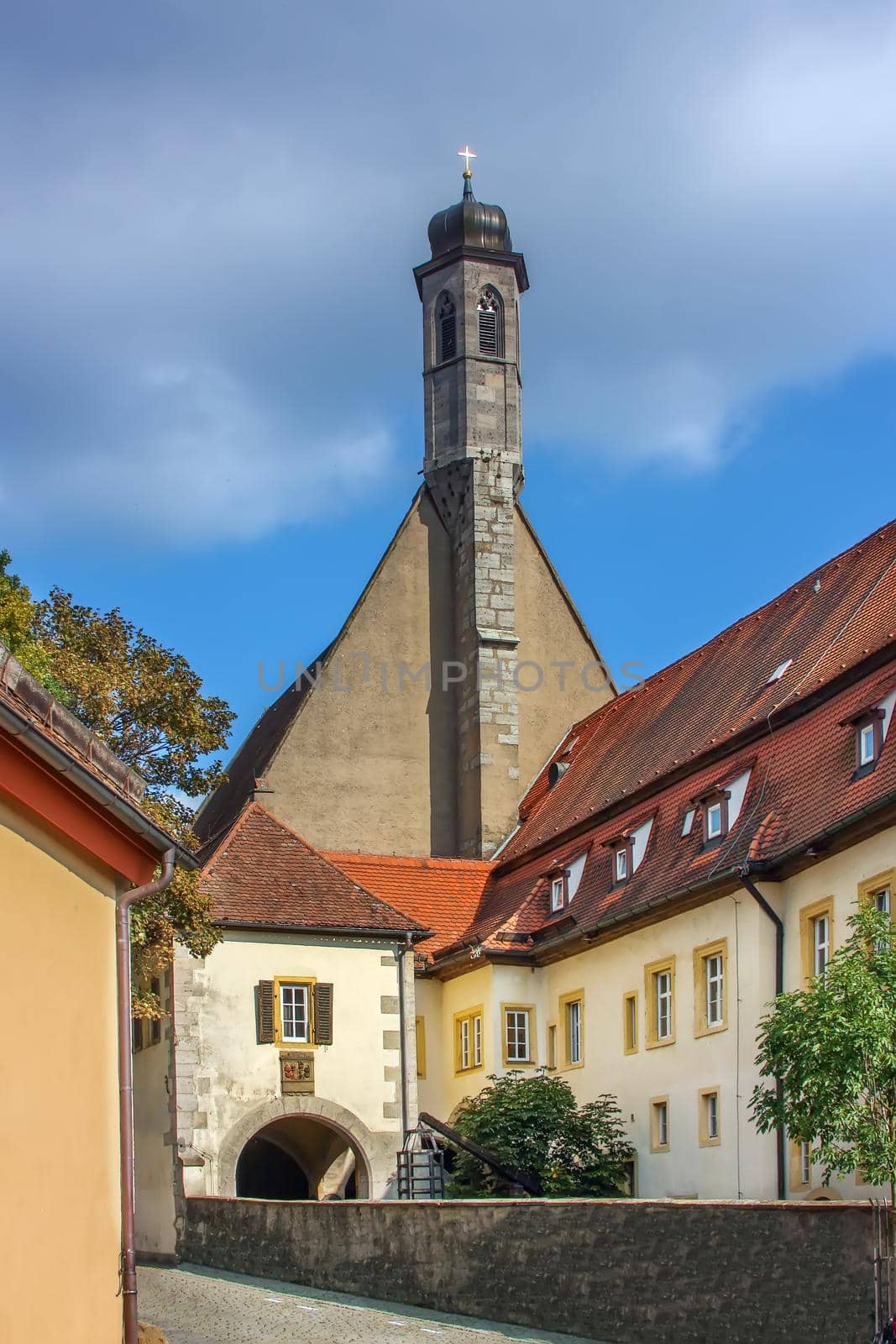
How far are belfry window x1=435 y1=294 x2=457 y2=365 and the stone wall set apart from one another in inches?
936

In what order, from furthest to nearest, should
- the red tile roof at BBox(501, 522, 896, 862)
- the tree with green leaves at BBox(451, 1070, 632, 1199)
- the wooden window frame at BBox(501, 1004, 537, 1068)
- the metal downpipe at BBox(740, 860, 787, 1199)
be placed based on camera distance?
the wooden window frame at BBox(501, 1004, 537, 1068) < the red tile roof at BBox(501, 522, 896, 862) < the tree with green leaves at BBox(451, 1070, 632, 1199) < the metal downpipe at BBox(740, 860, 787, 1199)

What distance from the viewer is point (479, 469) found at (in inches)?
1710

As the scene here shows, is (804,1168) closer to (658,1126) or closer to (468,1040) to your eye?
(658,1126)

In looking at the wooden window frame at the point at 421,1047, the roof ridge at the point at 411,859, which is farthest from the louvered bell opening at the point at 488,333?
the wooden window frame at the point at 421,1047

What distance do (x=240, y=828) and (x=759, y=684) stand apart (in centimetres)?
876

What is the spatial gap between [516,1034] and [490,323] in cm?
1744

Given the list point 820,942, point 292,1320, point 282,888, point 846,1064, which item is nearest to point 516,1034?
point 282,888

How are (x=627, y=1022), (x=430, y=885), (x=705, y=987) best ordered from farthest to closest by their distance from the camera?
(x=430, y=885) < (x=627, y=1022) < (x=705, y=987)

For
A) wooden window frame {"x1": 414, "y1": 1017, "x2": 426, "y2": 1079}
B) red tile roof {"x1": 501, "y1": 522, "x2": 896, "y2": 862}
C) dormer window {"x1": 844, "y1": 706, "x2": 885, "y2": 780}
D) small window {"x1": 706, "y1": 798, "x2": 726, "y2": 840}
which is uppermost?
red tile roof {"x1": 501, "y1": 522, "x2": 896, "y2": 862}

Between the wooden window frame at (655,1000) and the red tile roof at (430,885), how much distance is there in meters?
7.46

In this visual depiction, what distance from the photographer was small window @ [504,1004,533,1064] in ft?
112

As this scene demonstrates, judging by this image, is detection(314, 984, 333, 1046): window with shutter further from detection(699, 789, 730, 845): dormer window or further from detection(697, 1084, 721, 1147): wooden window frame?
detection(699, 789, 730, 845): dormer window

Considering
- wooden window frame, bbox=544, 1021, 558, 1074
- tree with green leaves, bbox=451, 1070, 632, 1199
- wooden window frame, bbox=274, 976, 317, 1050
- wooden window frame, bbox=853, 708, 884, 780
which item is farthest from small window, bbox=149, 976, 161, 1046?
wooden window frame, bbox=853, 708, 884, 780

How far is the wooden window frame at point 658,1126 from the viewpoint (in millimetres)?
28547
